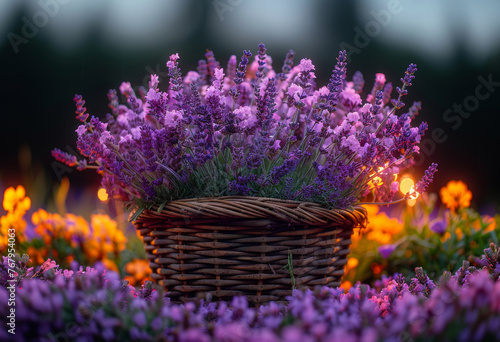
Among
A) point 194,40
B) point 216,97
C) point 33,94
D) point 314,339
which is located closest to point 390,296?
point 314,339

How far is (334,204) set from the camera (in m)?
1.41

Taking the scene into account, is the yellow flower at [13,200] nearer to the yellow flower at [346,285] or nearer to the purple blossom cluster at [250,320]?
the purple blossom cluster at [250,320]

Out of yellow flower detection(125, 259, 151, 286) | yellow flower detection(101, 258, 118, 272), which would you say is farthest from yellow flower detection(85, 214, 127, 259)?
yellow flower detection(125, 259, 151, 286)

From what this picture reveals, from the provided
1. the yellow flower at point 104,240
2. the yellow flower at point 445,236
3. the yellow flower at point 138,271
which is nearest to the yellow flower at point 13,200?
the yellow flower at point 104,240

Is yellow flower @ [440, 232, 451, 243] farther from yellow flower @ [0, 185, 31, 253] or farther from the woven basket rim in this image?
yellow flower @ [0, 185, 31, 253]

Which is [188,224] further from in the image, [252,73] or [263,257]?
[252,73]

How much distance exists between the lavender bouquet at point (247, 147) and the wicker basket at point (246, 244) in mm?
68

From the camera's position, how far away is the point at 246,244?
135cm

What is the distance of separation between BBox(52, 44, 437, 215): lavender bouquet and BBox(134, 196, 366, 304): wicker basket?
0.07 meters

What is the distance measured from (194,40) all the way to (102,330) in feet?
14.4

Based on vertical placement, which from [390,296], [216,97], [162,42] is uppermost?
[162,42]

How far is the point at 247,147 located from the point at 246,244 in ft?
1.03

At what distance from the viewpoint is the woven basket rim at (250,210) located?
1.26 metres

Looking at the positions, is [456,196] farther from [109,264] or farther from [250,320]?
[109,264]
